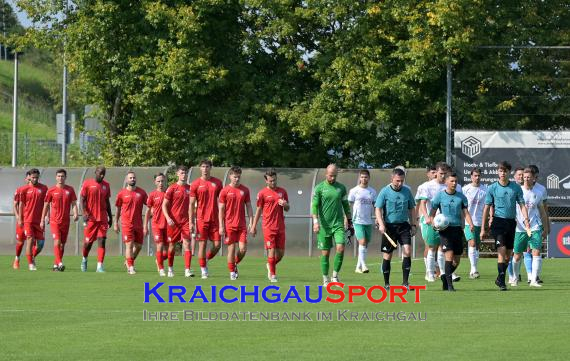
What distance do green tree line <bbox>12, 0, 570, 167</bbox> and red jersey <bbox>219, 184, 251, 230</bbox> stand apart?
51.7 feet

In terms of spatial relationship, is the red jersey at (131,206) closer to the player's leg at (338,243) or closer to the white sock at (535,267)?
the player's leg at (338,243)

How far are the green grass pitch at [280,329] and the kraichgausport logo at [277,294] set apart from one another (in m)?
0.24

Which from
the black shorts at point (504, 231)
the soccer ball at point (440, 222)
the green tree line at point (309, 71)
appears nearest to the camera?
the soccer ball at point (440, 222)

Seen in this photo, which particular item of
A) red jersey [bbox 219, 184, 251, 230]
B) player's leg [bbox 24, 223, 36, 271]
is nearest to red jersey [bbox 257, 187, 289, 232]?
red jersey [bbox 219, 184, 251, 230]

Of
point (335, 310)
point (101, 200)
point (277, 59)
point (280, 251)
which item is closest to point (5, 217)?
point (277, 59)

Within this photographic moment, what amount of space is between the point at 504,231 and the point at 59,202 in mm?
10942

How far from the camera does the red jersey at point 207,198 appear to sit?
25.3 meters

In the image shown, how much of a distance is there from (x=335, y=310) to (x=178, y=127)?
2641 centimetres

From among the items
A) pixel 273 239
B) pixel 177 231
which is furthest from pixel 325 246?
pixel 177 231

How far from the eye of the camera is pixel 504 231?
901 inches

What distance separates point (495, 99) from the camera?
133ft

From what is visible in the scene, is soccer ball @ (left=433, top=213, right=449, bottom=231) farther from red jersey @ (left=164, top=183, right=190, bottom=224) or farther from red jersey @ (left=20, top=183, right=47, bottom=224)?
red jersey @ (left=20, top=183, right=47, bottom=224)

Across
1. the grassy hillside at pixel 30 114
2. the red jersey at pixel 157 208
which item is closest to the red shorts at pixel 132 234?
the red jersey at pixel 157 208

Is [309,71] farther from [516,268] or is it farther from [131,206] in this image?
[516,268]
